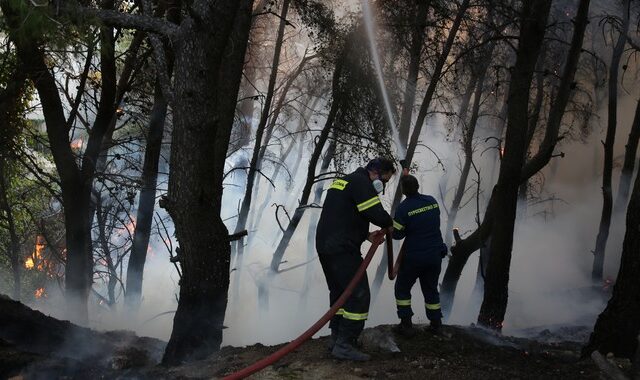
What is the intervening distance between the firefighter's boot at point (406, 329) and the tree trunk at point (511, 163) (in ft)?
9.44

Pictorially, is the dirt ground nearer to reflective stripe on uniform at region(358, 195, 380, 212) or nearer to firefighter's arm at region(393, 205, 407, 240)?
firefighter's arm at region(393, 205, 407, 240)

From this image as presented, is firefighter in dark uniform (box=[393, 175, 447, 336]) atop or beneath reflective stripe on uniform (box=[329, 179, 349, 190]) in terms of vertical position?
beneath

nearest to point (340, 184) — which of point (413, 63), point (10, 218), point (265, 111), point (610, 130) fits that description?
point (413, 63)

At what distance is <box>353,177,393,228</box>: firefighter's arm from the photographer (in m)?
5.75

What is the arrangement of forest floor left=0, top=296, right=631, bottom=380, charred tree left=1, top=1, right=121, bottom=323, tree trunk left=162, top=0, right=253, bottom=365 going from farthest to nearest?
charred tree left=1, top=1, right=121, bottom=323 → tree trunk left=162, top=0, right=253, bottom=365 → forest floor left=0, top=296, right=631, bottom=380

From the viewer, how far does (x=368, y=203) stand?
5.75 metres

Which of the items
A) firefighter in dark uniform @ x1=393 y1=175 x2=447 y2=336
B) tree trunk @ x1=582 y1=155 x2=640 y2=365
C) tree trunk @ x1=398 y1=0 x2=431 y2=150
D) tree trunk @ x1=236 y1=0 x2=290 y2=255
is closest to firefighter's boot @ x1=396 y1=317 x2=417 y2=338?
firefighter in dark uniform @ x1=393 y1=175 x2=447 y2=336

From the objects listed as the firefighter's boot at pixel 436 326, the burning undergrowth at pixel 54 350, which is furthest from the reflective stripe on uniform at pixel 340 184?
the burning undergrowth at pixel 54 350

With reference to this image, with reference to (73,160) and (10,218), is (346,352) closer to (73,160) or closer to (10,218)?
(73,160)

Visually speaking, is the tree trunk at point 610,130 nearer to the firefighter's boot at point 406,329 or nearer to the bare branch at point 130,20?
the firefighter's boot at point 406,329

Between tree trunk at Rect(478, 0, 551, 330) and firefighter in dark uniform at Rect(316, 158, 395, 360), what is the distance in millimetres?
3506

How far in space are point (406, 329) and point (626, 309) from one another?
6.60ft

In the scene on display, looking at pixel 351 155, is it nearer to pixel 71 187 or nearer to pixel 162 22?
pixel 71 187

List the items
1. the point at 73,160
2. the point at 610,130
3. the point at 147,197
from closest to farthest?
the point at 73,160 < the point at 147,197 < the point at 610,130
